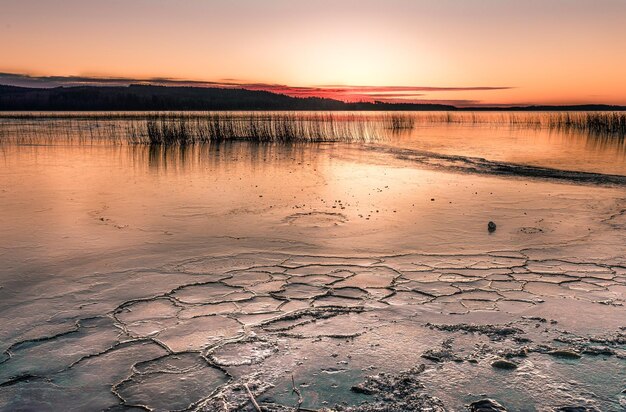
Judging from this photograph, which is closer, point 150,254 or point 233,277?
point 233,277

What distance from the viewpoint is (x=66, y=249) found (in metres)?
6.21

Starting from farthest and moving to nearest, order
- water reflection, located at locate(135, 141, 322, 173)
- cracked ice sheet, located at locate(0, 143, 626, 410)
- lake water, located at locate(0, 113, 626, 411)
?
water reflection, located at locate(135, 141, 322, 173) < cracked ice sheet, located at locate(0, 143, 626, 410) < lake water, located at locate(0, 113, 626, 411)

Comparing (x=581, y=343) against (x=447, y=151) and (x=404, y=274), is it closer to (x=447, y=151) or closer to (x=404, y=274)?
(x=404, y=274)

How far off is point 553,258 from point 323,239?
2809 mm

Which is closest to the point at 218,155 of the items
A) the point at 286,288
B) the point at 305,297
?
the point at 286,288

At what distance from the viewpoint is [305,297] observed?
4598mm

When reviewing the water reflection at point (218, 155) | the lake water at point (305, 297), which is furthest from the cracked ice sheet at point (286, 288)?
the water reflection at point (218, 155)

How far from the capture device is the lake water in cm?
311

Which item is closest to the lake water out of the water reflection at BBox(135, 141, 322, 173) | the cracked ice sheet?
the cracked ice sheet

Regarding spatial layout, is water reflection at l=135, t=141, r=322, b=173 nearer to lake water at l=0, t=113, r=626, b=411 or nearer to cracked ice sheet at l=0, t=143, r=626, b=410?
lake water at l=0, t=113, r=626, b=411

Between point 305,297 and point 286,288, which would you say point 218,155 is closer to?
point 286,288

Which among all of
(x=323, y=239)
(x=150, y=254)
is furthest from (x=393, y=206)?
(x=150, y=254)

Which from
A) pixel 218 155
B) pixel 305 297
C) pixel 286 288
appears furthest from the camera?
pixel 218 155

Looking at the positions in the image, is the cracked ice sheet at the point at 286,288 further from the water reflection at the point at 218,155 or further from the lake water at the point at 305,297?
the water reflection at the point at 218,155
